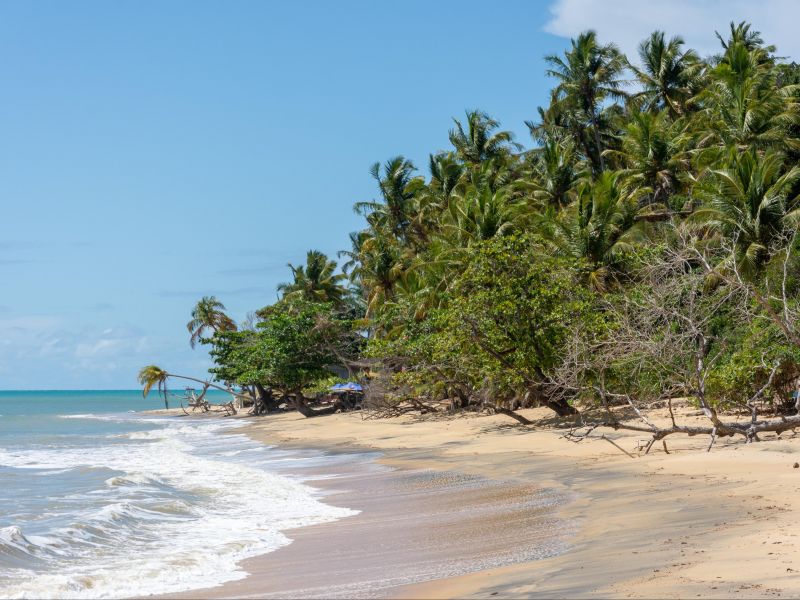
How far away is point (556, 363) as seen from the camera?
901 inches

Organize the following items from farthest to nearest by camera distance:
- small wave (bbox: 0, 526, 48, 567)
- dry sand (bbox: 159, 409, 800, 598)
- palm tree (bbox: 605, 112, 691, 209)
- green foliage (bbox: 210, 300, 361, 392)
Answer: green foliage (bbox: 210, 300, 361, 392) → palm tree (bbox: 605, 112, 691, 209) → small wave (bbox: 0, 526, 48, 567) → dry sand (bbox: 159, 409, 800, 598)

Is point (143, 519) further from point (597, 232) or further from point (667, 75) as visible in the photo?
point (667, 75)

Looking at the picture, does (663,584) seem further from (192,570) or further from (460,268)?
(460,268)

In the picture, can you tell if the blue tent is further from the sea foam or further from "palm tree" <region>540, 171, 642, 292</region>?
the sea foam

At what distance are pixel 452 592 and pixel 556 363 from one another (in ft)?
56.2

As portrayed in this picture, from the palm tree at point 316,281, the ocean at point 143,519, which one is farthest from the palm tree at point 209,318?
the ocean at point 143,519

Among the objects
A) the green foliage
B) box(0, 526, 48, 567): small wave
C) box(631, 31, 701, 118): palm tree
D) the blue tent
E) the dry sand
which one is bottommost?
the dry sand

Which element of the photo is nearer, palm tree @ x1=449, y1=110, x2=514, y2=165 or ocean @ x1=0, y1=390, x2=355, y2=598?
ocean @ x1=0, y1=390, x2=355, y2=598

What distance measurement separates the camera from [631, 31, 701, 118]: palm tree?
39938mm

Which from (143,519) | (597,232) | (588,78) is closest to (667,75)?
(588,78)

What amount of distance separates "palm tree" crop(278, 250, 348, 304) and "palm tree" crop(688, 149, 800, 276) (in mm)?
35410

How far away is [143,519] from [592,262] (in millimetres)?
19538

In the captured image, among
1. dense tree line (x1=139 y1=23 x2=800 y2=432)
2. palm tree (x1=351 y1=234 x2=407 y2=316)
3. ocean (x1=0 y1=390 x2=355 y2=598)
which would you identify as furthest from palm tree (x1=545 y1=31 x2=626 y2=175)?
ocean (x1=0 y1=390 x2=355 y2=598)

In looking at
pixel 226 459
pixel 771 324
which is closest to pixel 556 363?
pixel 771 324
